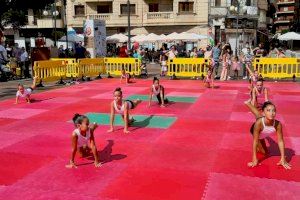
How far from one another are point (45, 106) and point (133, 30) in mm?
34498

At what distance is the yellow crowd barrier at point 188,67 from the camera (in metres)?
20.9

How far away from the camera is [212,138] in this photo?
8664mm

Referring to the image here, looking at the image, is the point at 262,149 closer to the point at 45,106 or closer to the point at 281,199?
the point at 281,199

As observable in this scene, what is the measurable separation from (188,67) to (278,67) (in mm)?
4759

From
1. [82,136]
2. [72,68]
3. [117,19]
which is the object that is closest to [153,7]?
[117,19]

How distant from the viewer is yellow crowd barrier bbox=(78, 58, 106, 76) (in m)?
21.1

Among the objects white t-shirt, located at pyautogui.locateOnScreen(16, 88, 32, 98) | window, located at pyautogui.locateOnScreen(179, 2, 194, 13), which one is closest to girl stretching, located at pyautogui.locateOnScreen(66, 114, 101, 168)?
white t-shirt, located at pyautogui.locateOnScreen(16, 88, 32, 98)

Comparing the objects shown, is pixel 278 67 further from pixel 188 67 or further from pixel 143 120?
pixel 143 120

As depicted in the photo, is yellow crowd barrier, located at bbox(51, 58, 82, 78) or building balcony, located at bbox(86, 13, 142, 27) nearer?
yellow crowd barrier, located at bbox(51, 58, 82, 78)

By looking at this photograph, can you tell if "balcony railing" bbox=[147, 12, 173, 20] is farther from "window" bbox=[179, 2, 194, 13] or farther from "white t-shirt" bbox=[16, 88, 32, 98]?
"white t-shirt" bbox=[16, 88, 32, 98]

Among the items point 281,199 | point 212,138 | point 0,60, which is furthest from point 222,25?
point 281,199

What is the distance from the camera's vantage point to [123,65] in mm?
22641

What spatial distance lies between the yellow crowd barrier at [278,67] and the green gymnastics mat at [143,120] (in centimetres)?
1095

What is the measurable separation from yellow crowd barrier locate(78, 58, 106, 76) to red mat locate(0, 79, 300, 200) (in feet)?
28.3
